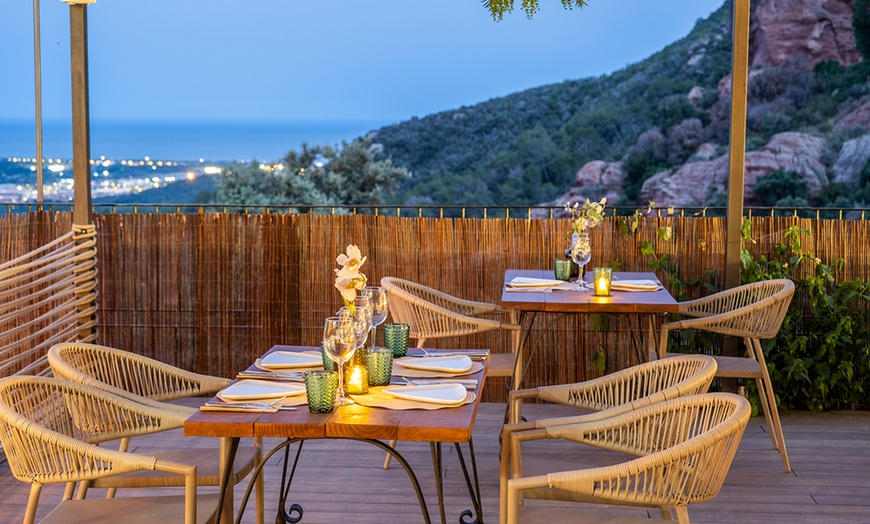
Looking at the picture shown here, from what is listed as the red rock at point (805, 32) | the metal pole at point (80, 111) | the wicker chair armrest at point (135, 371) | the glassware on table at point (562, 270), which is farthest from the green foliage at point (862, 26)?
the wicker chair armrest at point (135, 371)

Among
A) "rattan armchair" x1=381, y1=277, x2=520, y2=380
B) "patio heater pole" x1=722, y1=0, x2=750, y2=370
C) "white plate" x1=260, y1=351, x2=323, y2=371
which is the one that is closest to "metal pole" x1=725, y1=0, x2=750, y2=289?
"patio heater pole" x1=722, y1=0, x2=750, y2=370

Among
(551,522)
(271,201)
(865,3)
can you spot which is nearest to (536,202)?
(271,201)

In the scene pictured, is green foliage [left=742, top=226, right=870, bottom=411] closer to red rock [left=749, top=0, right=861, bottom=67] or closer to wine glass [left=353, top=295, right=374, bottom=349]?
wine glass [left=353, top=295, right=374, bottom=349]

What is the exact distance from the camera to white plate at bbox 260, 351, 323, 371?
9.58ft

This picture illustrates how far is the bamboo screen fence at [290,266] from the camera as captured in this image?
17.8 ft

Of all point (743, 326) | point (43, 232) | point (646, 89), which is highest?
point (646, 89)

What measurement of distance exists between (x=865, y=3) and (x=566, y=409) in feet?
55.6

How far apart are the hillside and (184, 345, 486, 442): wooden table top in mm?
16149

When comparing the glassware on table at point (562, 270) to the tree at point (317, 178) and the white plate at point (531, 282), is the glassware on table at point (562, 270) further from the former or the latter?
the tree at point (317, 178)

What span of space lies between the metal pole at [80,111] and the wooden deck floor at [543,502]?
1292 millimetres

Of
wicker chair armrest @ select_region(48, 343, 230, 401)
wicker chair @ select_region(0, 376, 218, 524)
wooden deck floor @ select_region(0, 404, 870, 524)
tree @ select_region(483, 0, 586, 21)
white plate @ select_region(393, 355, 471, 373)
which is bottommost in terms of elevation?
wooden deck floor @ select_region(0, 404, 870, 524)

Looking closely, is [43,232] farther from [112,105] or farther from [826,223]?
[112,105]

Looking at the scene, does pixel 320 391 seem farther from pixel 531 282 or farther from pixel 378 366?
pixel 531 282

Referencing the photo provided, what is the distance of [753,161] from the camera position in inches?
723
